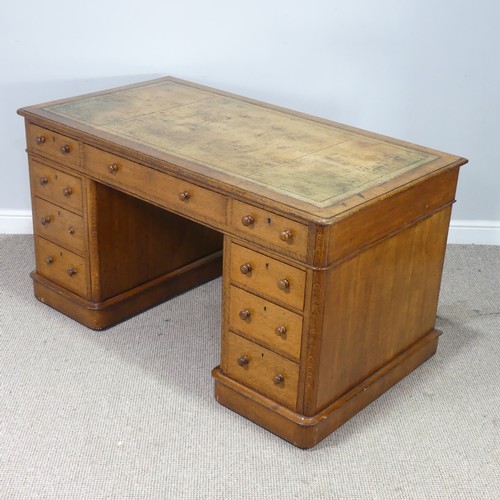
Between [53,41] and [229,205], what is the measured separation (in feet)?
4.59

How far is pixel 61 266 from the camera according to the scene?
310 cm

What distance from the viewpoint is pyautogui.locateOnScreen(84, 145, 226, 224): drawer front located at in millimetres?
2482

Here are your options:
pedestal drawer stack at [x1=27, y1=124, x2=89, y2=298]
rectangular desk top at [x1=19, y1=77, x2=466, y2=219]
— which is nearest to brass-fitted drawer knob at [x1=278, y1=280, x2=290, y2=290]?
A: rectangular desk top at [x1=19, y1=77, x2=466, y2=219]

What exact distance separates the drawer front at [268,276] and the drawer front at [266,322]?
0.11ft

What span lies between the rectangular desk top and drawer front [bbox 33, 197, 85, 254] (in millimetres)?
308

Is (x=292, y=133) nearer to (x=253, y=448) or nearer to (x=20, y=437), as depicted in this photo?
(x=253, y=448)

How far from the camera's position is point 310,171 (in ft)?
8.16

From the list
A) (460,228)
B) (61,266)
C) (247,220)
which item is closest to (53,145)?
(61,266)

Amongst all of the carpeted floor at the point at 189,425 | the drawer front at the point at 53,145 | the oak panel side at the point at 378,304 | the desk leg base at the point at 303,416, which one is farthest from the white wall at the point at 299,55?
the desk leg base at the point at 303,416

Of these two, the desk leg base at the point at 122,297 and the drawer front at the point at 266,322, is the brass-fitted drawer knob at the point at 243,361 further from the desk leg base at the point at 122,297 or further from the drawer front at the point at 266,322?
the desk leg base at the point at 122,297

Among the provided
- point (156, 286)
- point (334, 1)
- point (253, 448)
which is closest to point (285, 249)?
point (253, 448)

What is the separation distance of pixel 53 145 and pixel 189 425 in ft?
3.28

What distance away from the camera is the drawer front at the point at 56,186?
292cm

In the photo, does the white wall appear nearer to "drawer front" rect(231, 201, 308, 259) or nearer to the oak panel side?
the oak panel side
